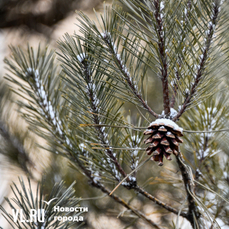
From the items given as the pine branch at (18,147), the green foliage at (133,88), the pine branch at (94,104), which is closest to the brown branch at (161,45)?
the green foliage at (133,88)

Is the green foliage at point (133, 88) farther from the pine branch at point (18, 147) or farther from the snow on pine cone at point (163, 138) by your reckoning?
the pine branch at point (18, 147)

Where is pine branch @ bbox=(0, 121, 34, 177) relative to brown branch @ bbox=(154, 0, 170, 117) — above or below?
below

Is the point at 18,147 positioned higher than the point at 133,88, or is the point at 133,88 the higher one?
the point at 133,88

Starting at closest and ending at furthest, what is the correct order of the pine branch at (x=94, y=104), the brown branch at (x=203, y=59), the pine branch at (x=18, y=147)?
1. the brown branch at (x=203, y=59)
2. the pine branch at (x=94, y=104)
3. the pine branch at (x=18, y=147)

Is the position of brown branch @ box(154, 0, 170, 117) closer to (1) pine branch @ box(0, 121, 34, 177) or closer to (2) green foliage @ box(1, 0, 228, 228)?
Answer: (2) green foliage @ box(1, 0, 228, 228)

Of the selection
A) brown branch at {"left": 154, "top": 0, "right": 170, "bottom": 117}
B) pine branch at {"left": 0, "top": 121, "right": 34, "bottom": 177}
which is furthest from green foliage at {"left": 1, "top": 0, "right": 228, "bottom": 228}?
pine branch at {"left": 0, "top": 121, "right": 34, "bottom": 177}

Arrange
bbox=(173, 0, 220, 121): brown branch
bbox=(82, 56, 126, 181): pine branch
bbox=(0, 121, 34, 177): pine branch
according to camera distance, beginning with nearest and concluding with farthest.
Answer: bbox=(173, 0, 220, 121): brown branch < bbox=(82, 56, 126, 181): pine branch < bbox=(0, 121, 34, 177): pine branch

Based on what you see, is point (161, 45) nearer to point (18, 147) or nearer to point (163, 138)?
point (163, 138)

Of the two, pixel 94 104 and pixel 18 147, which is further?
pixel 18 147

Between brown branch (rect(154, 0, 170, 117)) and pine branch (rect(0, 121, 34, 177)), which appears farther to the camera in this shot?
pine branch (rect(0, 121, 34, 177))

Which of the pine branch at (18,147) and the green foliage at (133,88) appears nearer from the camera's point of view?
the green foliage at (133,88)

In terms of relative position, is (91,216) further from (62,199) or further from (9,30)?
(9,30)

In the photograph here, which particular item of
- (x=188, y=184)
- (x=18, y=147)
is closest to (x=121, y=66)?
(x=188, y=184)

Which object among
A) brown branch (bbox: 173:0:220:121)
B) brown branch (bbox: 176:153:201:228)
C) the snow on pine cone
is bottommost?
brown branch (bbox: 176:153:201:228)
